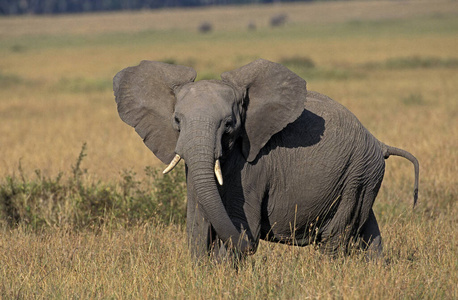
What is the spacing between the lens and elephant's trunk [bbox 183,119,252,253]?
4273 millimetres

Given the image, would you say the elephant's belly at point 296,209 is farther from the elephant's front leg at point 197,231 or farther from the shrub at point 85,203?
the shrub at point 85,203

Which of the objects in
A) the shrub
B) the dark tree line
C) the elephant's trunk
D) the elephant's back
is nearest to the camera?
the elephant's trunk

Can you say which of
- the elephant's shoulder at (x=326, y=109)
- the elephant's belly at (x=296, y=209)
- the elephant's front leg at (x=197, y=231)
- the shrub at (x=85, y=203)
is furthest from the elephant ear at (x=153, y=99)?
the shrub at (x=85, y=203)

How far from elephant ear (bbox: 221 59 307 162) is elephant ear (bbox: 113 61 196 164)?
0.37 m

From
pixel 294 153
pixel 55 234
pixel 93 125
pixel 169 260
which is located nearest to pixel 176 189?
pixel 55 234

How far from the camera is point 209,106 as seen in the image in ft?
14.5

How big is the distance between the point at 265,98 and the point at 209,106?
585 millimetres

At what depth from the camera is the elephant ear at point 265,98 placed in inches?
189

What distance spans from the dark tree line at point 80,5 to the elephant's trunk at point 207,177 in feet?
396

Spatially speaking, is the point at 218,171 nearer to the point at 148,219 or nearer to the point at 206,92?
the point at 206,92

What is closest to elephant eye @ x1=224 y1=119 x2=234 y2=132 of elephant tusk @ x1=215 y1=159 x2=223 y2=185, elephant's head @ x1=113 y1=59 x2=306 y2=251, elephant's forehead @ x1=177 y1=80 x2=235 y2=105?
elephant's head @ x1=113 y1=59 x2=306 y2=251

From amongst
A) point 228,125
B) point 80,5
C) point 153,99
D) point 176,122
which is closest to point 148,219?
point 153,99

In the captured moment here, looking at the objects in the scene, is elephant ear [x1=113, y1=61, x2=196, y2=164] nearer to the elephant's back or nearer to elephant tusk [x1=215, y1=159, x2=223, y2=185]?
elephant tusk [x1=215, y1=159, x2=223, y2=185]

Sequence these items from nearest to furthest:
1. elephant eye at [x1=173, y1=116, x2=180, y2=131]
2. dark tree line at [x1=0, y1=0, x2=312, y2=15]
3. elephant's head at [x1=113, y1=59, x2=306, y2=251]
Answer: elephant's head at [x1=113, y1=59, x2=306, y2=251] → elephant eye at [x1=173, y1=116, x2=180, y2=131] → dark tree line at [x1=0, y1=0, x2=312, y2=15]
